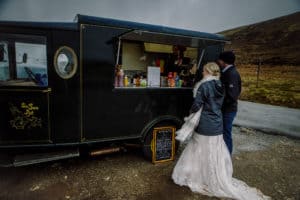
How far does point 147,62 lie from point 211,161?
285cm

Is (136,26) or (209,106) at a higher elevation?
(136,26)

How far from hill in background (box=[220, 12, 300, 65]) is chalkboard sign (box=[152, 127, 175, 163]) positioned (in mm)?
29811

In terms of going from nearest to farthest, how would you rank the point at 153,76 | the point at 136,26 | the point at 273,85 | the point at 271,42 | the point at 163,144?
the point at 136,26
the point at 163,144
the point at 153,76
the point at 273,85
the point at 271,42

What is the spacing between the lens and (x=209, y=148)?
2822 mm

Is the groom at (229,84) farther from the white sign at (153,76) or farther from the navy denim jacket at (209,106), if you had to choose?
the white sign at (153,76)

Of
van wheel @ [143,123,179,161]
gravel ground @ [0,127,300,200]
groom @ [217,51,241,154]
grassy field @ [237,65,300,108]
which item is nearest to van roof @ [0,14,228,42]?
groom @ [217,51,241,154]

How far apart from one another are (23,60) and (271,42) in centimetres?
5330

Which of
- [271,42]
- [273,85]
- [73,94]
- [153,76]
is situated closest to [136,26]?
[153,76]

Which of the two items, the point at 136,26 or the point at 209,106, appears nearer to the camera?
the point at 209,106

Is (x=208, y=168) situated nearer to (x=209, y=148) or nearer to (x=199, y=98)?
(x=209, y=148)

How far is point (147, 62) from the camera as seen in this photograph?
4715mm

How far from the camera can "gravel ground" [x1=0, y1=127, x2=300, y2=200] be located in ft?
9.07

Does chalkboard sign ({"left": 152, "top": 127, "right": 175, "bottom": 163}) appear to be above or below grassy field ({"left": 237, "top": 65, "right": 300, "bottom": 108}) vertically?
below

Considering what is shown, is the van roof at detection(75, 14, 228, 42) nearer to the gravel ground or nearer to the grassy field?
the gravel ground
